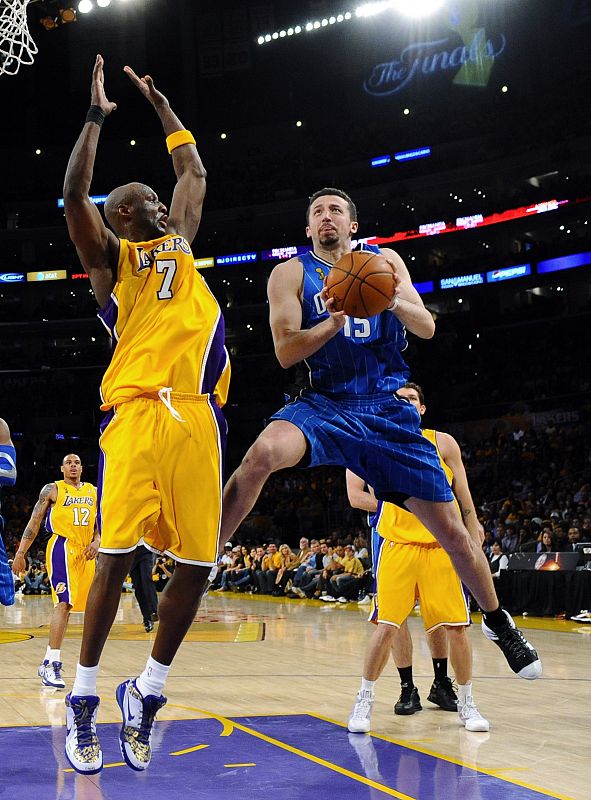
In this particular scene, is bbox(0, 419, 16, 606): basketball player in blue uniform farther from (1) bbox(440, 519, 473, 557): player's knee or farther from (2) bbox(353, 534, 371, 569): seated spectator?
(2) bbox(353, 534, 371, 569): seated spectator

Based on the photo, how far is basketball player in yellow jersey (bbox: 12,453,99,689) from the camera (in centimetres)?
864

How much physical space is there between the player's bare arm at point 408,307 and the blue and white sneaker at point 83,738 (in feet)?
7.30

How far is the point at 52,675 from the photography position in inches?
313

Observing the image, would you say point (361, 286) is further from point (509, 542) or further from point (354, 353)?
point (509, 542)

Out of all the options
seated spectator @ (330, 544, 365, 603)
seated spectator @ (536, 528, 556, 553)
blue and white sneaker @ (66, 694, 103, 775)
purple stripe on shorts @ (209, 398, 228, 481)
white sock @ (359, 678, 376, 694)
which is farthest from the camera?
seated spectator @ (330, 544, 365, 603)

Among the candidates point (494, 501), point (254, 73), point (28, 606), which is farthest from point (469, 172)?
point (28, 606)

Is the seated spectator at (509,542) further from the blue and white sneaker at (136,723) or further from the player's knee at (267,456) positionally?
the blue and white sneaker at (136,723)

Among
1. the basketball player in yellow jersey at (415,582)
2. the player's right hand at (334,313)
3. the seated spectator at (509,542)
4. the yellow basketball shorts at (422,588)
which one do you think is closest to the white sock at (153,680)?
the player's right hand at (334,313)

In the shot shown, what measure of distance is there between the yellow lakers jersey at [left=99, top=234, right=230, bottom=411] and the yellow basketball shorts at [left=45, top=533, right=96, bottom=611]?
5.17 m

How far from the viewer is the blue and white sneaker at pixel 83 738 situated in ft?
11.7

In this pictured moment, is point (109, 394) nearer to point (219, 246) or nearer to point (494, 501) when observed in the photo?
point (494, 501)

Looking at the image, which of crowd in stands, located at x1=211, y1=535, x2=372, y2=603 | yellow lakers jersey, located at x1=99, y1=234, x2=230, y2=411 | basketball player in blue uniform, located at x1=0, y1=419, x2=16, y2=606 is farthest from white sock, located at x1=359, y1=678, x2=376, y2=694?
crowd in stands, located at x1=211, y1=535, x2=372, y2=603

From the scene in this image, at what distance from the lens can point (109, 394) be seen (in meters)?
3.93

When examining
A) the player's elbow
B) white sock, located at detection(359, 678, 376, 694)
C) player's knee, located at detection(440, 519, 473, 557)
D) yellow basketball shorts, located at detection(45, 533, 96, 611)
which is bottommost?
white sock, located at detection(359, 678, 376, 694)
